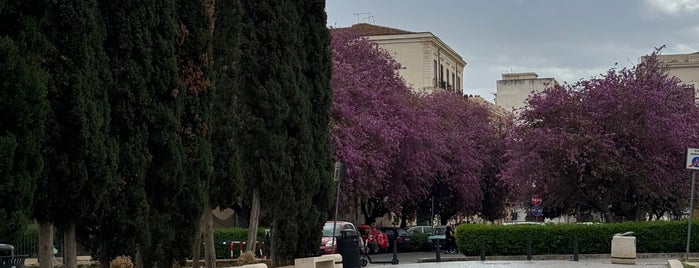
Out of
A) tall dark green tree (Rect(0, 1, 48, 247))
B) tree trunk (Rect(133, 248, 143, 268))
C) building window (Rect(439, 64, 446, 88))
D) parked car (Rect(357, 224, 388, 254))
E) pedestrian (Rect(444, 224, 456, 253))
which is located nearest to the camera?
tall dark green tree (Rect(0, 1, 48, 247))

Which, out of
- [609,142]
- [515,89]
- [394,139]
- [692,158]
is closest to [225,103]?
[692,158]

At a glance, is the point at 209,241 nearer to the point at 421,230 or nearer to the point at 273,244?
the point at 273,244

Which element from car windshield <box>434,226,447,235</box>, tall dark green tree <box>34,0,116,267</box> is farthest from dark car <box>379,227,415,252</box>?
tall dark green tree <box>34,0,116,267</box>

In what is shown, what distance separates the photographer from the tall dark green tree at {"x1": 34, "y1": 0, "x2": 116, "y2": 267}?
40.4 feet

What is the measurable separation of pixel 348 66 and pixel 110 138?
96.4 feet

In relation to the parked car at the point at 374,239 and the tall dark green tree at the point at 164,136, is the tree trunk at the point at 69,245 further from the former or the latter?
the parked car at the point at 374,239

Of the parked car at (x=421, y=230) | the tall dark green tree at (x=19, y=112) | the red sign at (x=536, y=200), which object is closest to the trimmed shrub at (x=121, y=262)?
the tall dark green tree at (x=19, y=112)

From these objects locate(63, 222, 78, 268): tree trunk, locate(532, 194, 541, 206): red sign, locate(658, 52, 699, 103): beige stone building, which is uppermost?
locate(658, 52, 699, 103): beige stone building

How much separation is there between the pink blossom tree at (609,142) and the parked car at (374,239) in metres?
6.18

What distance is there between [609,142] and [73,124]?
28.7m

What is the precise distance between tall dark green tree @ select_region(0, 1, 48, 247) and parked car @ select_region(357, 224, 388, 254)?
2984 centimetres

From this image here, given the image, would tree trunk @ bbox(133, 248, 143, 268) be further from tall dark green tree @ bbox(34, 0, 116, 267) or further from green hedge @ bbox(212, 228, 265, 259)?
green hedge @ bbox(212, 228, 265, 259)

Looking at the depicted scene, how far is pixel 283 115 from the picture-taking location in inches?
803

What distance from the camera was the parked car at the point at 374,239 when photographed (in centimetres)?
4150
